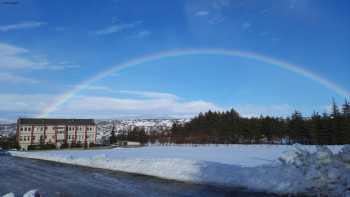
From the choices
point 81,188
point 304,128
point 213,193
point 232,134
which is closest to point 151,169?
point 81,188

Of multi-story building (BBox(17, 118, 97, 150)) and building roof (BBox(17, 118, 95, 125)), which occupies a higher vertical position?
building roof (BBox(17, 118, 95, 125))

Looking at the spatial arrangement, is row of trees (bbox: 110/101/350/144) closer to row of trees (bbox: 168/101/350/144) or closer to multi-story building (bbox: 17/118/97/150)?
row of trees (bbox: 168/101/350/144)

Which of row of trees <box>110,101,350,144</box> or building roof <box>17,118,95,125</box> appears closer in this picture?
row of trees <box>110,101,350,144</box>

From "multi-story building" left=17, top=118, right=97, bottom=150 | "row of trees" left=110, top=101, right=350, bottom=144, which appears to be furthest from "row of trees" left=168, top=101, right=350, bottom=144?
"multi-story building" left=17, top=118, right=97, bottom=150

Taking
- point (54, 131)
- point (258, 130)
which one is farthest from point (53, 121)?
point (258, 130)

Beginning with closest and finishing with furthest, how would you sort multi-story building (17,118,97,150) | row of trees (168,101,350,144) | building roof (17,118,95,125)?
row of trees (168,101,350,144) → multi-story building (17,118,97,150) → building roof (17,118,95,125)

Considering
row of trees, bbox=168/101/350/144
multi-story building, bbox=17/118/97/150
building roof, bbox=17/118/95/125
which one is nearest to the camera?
row of trees, bbox=168/101/350/144

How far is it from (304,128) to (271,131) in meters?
14.2

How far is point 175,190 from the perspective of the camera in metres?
15.3

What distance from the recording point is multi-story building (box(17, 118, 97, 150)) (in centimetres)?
14125

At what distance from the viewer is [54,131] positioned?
147000 mm

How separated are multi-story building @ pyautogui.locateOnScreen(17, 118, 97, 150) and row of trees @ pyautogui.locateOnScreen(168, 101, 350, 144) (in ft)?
127

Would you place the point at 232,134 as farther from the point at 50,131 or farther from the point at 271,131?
the point at 50,131

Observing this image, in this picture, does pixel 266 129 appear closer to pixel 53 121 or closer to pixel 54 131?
pixel 54 131
